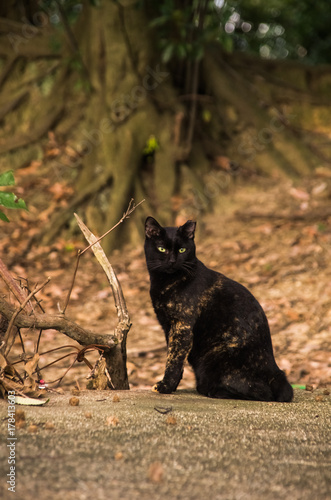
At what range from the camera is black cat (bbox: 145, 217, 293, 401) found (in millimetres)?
3617

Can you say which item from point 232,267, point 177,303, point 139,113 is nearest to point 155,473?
point 177,303

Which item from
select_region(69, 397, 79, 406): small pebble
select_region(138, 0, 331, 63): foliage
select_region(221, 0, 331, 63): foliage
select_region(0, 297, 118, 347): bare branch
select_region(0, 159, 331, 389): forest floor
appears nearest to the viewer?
select_region(69, 397, 79, 406): small pebble

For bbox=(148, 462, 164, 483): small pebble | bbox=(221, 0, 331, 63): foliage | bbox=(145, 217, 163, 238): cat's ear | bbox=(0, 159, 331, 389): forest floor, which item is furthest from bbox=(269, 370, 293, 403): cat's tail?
bbox=(221, 0, 331, 63): foliage

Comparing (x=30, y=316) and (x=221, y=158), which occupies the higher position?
(x=221, y=158)

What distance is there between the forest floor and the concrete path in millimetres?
1811

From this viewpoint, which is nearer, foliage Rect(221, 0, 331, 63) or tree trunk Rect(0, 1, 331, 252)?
tree trunk Rect(0, 1, 331, 252)

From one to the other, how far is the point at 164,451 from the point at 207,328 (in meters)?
1.43

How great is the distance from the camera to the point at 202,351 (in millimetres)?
3744

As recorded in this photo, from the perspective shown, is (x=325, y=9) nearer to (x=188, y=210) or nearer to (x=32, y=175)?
(x=188, y=210)

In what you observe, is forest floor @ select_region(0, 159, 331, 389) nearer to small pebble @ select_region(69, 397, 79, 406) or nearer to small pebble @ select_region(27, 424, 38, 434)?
small pebble @ select_region(69, 397, 79, 406)

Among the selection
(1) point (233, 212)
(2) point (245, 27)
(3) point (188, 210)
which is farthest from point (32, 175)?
(2) point (245, 27)

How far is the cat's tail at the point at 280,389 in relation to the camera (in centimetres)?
361

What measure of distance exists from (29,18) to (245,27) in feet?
20.6

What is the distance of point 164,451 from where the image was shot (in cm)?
236
